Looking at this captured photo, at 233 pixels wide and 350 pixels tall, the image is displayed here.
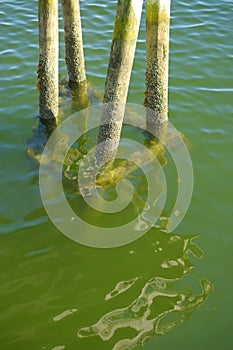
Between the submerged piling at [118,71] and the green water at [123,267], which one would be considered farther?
the submerged piling at [118,71]

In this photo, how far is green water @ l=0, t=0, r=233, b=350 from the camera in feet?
16.0

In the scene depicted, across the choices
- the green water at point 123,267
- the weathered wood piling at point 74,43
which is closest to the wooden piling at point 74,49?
the weathered wood piling at point 74,43

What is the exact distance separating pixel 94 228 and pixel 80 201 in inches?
22.7

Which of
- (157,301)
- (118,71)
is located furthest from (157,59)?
(157,301)

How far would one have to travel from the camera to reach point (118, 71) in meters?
5.68

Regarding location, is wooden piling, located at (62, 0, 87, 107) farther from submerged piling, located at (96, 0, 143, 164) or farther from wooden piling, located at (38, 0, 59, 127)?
submerged piling, located at (96, 0, 143, 164)

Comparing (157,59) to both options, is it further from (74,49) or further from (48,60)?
(74,49)

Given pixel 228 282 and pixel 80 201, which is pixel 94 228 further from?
pixel 228 282

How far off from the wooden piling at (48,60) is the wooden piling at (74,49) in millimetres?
984

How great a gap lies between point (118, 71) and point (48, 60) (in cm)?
171

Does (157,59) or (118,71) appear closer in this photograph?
(118,71)

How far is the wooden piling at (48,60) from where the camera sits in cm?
652

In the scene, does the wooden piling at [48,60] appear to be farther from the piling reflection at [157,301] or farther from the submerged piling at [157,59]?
the piling reflection at [157,301]

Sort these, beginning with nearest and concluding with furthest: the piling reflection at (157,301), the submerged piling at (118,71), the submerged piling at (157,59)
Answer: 1. the piling reflection at (157,301)
2. the submerged piling at (118,71)
3. the submerged piling at (157,59)
